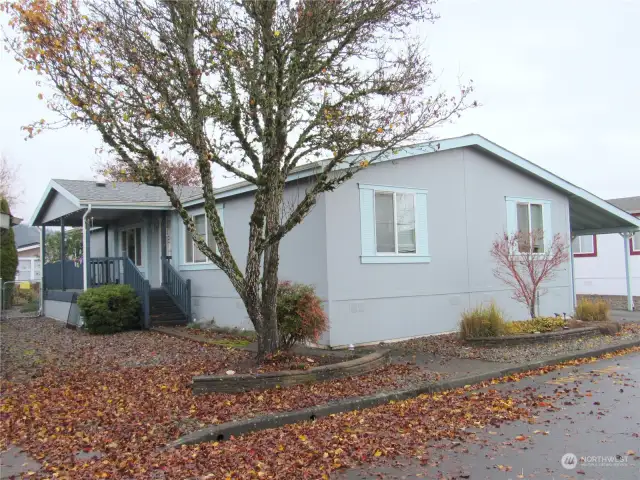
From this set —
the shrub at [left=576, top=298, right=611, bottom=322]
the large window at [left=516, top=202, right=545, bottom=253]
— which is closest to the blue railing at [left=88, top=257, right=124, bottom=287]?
the large window at [left=516, top=202, right=545, bottom=253]

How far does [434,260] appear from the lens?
12297 mm

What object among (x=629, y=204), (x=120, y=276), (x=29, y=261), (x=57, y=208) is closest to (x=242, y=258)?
(x=120, y=276)

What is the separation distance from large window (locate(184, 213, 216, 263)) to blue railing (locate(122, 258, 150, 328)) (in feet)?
4.78

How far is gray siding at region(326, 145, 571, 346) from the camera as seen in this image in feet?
35.1

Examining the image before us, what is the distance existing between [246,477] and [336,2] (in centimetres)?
636

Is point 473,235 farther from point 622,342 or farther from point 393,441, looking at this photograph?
point 393,441

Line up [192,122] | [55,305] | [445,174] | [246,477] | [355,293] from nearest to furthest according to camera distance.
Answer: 1. [246,477]
2. [192,122]
3. [355,293]
4. [445,174]
5. [55,305]

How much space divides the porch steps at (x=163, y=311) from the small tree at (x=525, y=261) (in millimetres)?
8367

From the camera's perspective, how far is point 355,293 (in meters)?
10.8

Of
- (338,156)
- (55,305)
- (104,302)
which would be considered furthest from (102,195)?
(338,156)

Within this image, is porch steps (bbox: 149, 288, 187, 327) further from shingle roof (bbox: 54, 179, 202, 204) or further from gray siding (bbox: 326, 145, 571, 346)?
gray siding (bbox: 326, 145, 571, 346)

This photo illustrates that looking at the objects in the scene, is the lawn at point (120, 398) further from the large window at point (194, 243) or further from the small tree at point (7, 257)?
the small tree at point (7, 257)

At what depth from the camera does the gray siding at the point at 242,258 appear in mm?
10695

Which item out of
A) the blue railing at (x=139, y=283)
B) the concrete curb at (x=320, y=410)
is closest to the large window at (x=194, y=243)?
the blue railing at (x=139, y=283)
